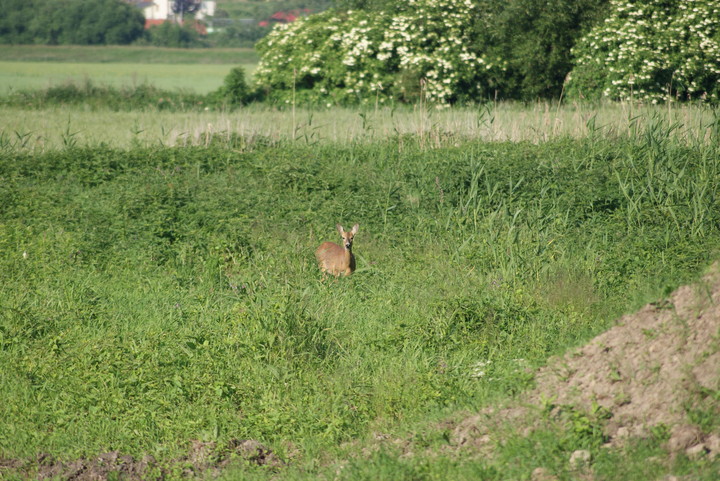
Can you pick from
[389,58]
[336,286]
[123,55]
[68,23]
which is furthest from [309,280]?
[68,23]

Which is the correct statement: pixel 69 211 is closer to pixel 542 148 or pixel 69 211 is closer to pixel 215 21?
pixel 542 148

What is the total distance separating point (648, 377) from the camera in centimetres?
452

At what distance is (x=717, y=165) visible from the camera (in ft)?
29.5

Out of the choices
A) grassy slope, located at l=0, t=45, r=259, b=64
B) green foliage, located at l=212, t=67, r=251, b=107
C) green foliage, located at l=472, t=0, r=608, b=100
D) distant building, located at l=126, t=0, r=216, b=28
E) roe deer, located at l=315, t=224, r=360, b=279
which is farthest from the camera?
distant building, located at l=126, t=0, r=216, b=28

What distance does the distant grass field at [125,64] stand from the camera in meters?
37.1

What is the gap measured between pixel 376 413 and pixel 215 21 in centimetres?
8643

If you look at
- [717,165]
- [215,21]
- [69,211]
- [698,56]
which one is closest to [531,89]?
[698,56]

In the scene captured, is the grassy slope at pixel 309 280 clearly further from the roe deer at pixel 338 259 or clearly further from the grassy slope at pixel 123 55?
the grassy slope at pixel 123 55

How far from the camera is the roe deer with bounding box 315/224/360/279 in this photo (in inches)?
309

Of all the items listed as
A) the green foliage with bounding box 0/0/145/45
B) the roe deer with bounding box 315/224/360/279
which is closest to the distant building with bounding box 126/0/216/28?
the green foliage with bounding box 0/0/145/45

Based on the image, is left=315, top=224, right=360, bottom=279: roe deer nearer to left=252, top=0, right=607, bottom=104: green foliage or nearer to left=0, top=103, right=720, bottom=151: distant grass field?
left=0, top=103, right=720, bottom=151: distant grass field

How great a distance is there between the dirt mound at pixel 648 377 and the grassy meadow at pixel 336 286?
0.15 meters

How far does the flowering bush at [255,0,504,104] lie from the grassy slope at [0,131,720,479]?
10.6 meters

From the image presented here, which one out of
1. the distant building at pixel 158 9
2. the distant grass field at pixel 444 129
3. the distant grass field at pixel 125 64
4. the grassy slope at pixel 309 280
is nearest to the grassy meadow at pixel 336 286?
the grassy slope at pixel 309 280
